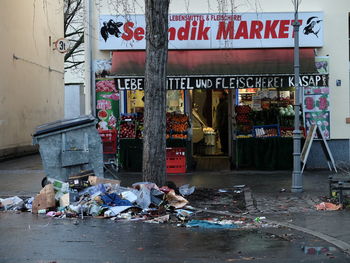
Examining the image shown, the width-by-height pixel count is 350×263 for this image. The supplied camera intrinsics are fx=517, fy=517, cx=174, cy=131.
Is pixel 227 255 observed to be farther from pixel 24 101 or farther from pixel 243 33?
pixel 24 101

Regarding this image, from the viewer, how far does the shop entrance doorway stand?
1597 centimetres

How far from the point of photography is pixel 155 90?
32.7 feet

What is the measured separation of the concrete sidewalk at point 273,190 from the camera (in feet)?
25.6

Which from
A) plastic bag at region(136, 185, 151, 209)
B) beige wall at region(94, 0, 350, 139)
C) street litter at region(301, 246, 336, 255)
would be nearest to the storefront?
beige wall at region(94, 0, 350, 139)

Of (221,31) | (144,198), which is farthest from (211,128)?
(144,198)

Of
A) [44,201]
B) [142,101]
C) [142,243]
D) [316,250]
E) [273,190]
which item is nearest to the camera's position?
[316,250]

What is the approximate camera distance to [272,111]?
1360cm

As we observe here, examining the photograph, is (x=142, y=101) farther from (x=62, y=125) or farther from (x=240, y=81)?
(x=62, y=125)

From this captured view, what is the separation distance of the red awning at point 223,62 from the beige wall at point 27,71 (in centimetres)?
476

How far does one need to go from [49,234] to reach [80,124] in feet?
12.0

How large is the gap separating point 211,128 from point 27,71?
8.78 m

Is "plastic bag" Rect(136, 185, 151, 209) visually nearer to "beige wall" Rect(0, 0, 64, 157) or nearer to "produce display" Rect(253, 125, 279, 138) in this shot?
"produce display" Rect(253, 125, 279, 138)

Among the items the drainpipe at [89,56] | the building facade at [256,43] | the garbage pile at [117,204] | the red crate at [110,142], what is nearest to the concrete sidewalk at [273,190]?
the garbage pile at [117,204]

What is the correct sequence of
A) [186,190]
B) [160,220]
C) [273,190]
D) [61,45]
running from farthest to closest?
[61,45] < [273,190] < [186,190] < [160,220]
